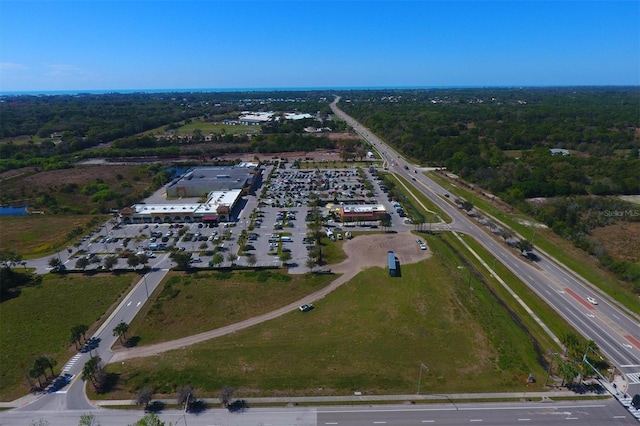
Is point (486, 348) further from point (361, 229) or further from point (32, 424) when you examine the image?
point (32, 424)

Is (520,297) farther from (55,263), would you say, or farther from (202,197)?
(202,197)

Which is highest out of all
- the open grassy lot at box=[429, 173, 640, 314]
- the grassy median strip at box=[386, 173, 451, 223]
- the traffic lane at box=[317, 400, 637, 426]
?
the grassy median strip at box=[386, 173, 451, 223]

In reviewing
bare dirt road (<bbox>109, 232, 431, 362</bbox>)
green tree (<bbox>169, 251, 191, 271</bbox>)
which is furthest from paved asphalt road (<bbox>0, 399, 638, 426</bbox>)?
green tree (<bbox>169, 251, 191, 271</bbox>)

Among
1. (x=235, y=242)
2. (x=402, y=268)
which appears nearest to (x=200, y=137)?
(x=235, y=242)

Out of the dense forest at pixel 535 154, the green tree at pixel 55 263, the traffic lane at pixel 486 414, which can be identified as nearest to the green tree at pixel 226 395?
the traffic lane at pixel 486 414

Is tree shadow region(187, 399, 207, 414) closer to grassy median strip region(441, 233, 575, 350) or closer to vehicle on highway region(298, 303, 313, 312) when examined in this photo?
vehicle on highway region(298, 303, 313, 312)

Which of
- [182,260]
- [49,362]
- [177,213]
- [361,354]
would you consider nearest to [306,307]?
[361,354]

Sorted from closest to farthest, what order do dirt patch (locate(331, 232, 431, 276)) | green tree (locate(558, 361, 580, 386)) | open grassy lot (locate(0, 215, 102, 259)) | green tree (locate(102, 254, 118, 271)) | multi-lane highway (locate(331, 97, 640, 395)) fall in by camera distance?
1. green tree (locate(558, 361, 580, 386))
2. multi-lane highway (locate(331, 97, 640, 395))
3. green tree (locate(102, 254, 118, 271))
4. dirt patch (locate(331, 232, 431, 276))
5. open grassy lot (locate(0, 215, 102, 259))
